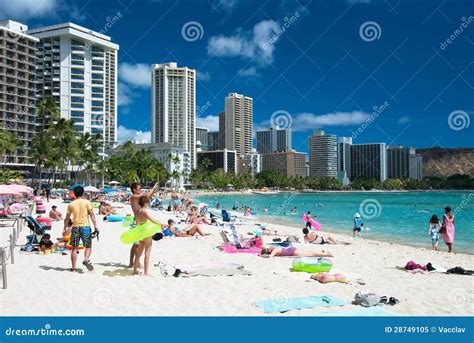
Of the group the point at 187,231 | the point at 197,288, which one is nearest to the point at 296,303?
the point at 197,288

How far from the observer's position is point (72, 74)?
3698 inches

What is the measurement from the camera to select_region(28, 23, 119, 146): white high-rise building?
92875 mm

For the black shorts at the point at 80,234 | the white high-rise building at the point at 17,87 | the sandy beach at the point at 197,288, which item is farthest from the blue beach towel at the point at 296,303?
the white high-rise building at the point at 17,87

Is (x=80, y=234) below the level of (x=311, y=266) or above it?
above

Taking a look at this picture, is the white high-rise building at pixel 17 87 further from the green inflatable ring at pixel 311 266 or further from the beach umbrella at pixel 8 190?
the green inflatable ring at pixel 311 266

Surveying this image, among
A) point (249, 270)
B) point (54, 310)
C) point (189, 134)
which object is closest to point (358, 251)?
point (249, 270)

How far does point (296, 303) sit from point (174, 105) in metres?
158

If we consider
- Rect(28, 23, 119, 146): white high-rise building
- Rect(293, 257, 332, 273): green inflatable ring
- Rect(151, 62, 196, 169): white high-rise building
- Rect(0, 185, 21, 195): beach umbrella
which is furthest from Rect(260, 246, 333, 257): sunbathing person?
Rect(151, 62, 196, 169): white high-rise building

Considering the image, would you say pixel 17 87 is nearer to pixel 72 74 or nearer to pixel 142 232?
pixel 72 74

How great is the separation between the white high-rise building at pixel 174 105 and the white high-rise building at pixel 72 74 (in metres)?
61.6

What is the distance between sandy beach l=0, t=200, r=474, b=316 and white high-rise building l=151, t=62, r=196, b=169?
148 metres

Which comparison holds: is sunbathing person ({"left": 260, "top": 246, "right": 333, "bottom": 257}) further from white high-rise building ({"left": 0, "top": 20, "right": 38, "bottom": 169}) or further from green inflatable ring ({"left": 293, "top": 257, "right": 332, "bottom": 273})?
white high-rise building ({"left": 0, "top": 20, "right": 38, "bottom": 169})

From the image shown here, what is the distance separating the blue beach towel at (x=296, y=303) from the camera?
20.8 ft

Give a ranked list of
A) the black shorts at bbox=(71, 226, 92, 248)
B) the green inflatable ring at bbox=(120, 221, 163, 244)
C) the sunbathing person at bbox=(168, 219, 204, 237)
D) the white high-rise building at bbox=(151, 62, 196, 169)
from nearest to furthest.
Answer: the green inflatable ring at bbox=(120, 221, 163, 244), the black shorts at bbox=(71, 226, 92, 248), the sunbathing person at bbox=(168, 219, 204, 237), the white high-rise building at bbox=(151, 62, 196, 169)
